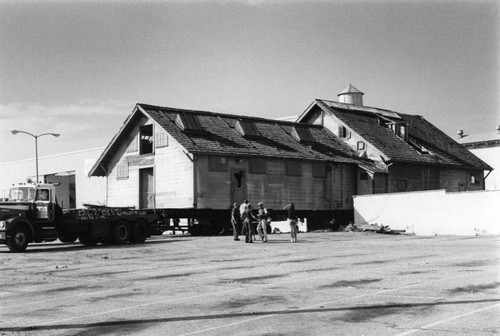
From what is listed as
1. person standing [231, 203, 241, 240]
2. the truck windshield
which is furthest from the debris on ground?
the truck windshield

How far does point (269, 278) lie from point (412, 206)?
82.5 ft

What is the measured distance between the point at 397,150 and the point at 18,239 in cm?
3045

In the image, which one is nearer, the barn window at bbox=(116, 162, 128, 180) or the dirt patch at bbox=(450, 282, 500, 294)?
the dirt patch at bbox=(450, 282, 500, 294)

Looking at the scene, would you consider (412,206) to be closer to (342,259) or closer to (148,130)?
(148,130)

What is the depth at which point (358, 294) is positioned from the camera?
41.8 feet

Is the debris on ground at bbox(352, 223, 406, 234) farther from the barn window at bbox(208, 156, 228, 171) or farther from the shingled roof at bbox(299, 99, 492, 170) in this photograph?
the barn window at bbox(208, 156, 228, 171)

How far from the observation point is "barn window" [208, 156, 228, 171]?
40.0 metres

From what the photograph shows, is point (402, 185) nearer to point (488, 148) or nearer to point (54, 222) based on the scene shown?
point (54, 222)

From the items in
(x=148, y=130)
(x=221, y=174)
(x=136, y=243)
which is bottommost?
(x=136, y=243)

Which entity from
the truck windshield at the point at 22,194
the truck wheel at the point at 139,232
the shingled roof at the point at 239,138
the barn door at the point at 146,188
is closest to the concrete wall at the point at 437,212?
the shingled roof at the point at 239,138

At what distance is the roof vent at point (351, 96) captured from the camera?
2793 inches

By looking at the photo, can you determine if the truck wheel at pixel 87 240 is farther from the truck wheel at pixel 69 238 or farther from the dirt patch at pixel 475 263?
the dirt patch at pixel 475 263

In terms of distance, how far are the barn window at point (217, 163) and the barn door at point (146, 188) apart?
4.70 m

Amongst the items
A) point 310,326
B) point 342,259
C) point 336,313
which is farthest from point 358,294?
point 342,259
